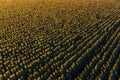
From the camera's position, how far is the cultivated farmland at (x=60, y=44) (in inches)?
771

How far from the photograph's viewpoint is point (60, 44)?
25.4m

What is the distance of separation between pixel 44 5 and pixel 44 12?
6.95 meters

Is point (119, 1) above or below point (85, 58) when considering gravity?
below

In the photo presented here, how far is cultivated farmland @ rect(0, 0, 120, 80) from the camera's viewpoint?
1958 cm

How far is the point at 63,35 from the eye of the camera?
28.2 metres

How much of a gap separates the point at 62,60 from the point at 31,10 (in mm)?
23634

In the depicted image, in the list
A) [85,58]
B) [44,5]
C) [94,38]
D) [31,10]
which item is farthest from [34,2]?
[85,58]

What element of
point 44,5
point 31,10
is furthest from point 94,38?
point 44,5

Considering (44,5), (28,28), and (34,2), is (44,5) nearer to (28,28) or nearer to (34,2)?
(34,2)

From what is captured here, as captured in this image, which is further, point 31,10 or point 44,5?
point 44,5

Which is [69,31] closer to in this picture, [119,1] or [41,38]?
[41,38]

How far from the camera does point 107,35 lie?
27844 millimetres

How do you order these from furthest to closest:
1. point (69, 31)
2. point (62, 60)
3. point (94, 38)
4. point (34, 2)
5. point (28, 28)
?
1. point (34, 2)
2. point (28, 28)
3. point (69, 31)
4. point (94, 38)
5. point (62, 60)

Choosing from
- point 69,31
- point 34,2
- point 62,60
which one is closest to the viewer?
point 62,60
